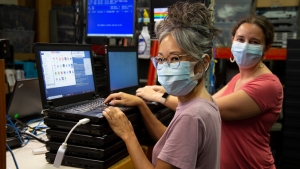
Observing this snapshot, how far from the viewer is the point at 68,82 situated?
1463mm

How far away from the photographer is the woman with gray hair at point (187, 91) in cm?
102

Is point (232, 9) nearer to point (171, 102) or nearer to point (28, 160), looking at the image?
point (171, 102)

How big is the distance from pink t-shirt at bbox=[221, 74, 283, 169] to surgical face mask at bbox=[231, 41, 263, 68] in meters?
0.12

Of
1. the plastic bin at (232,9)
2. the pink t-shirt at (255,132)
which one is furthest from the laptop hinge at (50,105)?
the plastic bin at (232,9)

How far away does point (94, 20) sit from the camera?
2357 mm

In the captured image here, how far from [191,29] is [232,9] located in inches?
98.0

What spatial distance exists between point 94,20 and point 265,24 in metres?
1.27

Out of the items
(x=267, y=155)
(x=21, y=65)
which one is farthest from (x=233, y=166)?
(x=21, y=65)

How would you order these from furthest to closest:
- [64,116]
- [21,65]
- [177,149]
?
1. [21,65]
2. [64,116]
3. [177,149]

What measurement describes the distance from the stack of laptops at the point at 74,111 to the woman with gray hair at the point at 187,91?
0.32ft

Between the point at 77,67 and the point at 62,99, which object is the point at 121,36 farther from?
the point at 62,99

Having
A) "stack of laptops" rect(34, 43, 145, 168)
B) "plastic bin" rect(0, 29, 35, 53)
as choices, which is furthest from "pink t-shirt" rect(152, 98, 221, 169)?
"plastic bin" rect(0, 29, 35, 53)

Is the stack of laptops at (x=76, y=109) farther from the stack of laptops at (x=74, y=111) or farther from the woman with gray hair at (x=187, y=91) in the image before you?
the woman with gray hair at (x=187, y=91)

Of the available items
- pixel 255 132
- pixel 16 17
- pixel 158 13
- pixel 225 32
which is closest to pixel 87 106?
pixel 255 132
